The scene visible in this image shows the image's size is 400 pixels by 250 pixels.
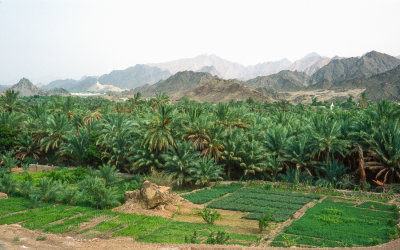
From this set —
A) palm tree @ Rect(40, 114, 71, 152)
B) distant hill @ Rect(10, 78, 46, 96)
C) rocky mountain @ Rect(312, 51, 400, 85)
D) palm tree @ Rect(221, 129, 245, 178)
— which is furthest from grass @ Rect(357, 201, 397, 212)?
distant hill @ Rect(10, 78, 46, 96)

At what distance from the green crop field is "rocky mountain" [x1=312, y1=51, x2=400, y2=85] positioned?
537 ft

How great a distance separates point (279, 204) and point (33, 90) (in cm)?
20073

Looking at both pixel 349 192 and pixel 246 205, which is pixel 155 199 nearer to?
pixel 246 205

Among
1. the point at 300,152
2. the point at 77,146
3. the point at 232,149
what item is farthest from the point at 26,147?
the point at 300,152

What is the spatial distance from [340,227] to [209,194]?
8001mm

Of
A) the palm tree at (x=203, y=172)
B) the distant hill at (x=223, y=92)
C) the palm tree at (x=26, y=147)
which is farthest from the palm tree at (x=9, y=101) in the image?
the distant hill at (x=223, y=92)

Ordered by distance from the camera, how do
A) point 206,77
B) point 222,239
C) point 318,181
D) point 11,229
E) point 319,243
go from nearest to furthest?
1. point 222,239
2. point 319,243
3. point 11,229
4. point 318,181
5. point 206,77

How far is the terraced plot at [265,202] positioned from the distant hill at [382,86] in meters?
91.9

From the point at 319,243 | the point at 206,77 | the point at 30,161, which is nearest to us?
the point at 319,243

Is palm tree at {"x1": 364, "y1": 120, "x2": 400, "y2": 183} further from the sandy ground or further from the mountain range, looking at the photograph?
the mountain range

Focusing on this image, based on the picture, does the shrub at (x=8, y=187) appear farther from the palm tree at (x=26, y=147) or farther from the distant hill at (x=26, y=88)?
the distant hill at (x=26, y=88)

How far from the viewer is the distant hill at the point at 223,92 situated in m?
120

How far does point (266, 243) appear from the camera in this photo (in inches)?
479

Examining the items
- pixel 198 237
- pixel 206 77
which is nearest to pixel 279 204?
pixel 198 237
